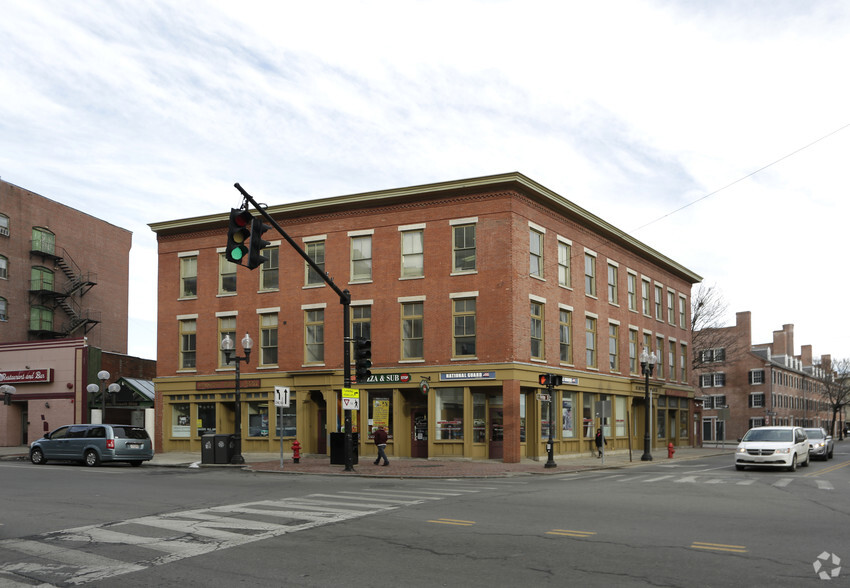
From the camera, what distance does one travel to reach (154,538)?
11125 millimetres

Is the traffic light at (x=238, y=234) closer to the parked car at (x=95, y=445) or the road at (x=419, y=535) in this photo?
the road at (x=419, y=535)

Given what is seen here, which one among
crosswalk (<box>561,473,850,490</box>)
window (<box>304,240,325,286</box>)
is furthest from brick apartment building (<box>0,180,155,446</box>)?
crosswalk (<box>561,473,850,490</box>)

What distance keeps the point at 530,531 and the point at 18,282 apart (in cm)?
4809

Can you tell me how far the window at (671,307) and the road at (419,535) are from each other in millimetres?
28512

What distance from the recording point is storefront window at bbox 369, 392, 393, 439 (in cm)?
3291

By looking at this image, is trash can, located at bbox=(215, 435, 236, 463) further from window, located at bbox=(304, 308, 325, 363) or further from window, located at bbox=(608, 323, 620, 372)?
window, located at bbox=(608, 323, 620, 372)

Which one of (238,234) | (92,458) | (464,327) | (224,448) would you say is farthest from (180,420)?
(238,234)

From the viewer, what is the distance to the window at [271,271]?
35.8 metres

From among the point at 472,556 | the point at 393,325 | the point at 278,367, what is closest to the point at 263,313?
the point at 278,367

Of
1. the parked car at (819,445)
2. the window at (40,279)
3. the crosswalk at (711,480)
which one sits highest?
the window at (40,279)

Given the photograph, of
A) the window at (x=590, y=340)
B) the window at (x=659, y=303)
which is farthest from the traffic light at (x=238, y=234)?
the window at (x=659, y=303)

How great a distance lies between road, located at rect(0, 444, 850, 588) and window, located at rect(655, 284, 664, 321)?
26.6 metres

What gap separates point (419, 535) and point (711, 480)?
13.2 meters

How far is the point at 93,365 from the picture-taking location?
42781 millimetres
